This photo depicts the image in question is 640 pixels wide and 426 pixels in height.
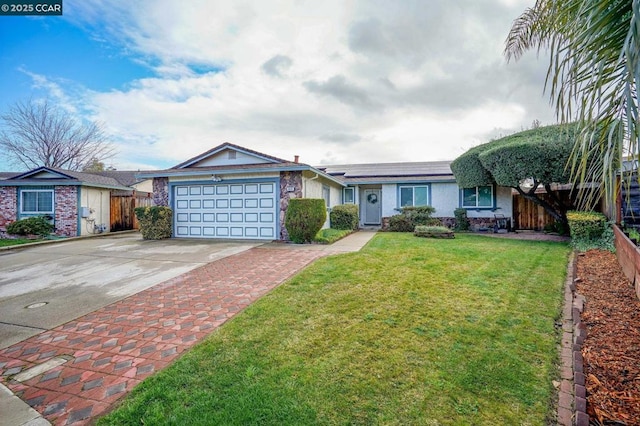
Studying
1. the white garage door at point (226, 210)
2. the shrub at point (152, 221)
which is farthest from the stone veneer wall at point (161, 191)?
the shrub at point (152, 221)

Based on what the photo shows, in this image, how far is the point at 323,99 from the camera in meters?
14.6

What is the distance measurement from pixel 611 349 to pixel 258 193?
10391mm

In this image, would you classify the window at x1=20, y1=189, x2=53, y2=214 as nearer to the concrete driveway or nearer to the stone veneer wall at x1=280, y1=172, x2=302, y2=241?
the concrete driveway

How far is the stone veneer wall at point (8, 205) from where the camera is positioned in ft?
47.3

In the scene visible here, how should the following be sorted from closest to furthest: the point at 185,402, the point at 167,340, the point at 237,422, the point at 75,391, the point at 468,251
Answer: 1. the point at 237,422
2. the point at 185,402
3. the point at 75,391
4. the point at 167,340
5. the point at 468,251

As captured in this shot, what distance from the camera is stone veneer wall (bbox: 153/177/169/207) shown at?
13.0 metres

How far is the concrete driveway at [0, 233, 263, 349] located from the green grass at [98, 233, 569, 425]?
276cm

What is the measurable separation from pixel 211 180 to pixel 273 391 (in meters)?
10.9

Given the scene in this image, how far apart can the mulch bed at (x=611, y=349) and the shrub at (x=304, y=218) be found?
7.10 metres

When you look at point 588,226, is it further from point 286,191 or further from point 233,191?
point 233,191

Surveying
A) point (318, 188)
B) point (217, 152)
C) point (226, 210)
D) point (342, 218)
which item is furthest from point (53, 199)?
point (342, 218)

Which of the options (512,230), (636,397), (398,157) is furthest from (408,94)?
(398,157)

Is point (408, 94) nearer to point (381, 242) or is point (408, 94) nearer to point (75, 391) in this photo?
point (381, 242)

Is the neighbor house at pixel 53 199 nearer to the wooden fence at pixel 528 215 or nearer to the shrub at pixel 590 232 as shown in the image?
the shrub at pixel 590 232
